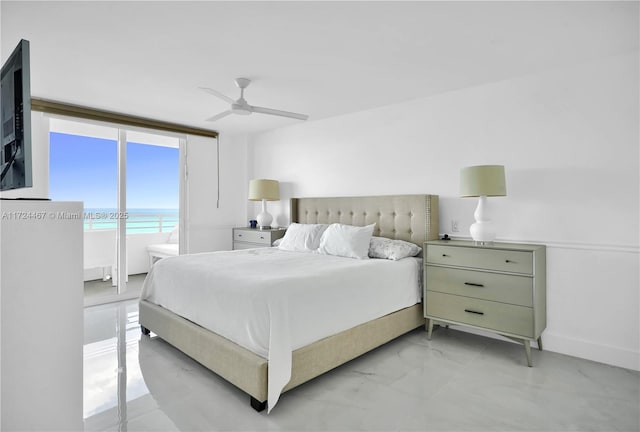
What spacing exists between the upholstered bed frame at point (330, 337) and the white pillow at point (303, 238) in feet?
1.53

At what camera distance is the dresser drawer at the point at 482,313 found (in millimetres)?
2707

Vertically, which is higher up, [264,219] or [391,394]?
[264,219]

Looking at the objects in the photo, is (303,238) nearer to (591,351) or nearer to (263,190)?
(263,190)

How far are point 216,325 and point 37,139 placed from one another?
3.17 m

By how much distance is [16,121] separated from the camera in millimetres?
1307

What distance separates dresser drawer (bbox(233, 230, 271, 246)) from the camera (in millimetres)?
4816

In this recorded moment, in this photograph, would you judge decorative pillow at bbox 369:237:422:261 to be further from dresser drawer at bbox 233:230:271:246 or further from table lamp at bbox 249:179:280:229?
table lamp at bbox 249:179:280:229

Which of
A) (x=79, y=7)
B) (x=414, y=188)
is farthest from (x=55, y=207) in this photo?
(x=414, y=188)

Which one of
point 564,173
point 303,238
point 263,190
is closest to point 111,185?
point 263,190

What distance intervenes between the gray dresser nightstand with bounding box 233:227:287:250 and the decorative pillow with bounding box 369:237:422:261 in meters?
1.66

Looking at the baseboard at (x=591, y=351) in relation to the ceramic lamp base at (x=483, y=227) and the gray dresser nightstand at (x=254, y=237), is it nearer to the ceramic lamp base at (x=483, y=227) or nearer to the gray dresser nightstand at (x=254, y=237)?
the ceramic lamp base at (x=483, y=227)

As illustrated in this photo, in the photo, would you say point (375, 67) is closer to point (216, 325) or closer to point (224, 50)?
point (224, 50)

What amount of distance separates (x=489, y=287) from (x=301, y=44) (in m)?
2.35

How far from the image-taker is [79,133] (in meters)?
4.32
